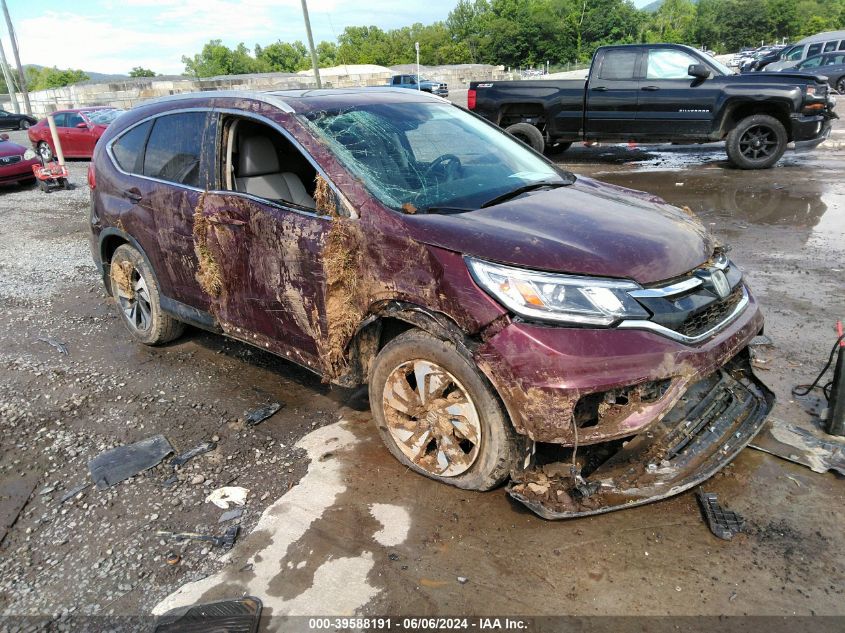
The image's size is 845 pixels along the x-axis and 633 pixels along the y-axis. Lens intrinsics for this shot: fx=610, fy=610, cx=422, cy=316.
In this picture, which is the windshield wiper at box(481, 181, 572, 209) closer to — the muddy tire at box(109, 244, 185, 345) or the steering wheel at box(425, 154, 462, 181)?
the steering wheel at box(425, 154, 462, 181)

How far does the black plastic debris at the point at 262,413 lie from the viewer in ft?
12.7

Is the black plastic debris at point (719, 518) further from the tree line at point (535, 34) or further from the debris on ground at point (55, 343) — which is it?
the tree line at point (535, 34)

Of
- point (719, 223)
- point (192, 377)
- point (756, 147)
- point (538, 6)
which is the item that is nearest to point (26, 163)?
point (192, 377)

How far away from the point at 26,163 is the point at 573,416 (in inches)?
593

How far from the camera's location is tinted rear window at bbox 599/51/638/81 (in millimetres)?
11281

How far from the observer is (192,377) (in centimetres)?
453

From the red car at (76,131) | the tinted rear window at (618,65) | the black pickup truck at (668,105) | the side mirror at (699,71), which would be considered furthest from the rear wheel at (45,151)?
the side mirror at (699,71)

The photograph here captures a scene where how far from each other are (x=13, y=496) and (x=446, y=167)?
9.72 feet

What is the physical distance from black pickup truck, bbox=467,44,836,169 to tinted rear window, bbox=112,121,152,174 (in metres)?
8.73

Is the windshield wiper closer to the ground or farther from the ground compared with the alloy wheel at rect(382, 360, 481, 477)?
farther from the ground

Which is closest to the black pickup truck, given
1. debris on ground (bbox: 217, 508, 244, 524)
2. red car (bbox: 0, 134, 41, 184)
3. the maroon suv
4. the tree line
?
the maroon suv

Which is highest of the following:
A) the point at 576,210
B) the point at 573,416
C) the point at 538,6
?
the point at 538,6

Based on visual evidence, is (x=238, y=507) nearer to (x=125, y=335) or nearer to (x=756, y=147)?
(x=125, y=335)

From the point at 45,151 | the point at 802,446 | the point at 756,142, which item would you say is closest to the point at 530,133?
the point at 756,142
